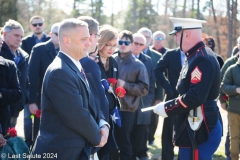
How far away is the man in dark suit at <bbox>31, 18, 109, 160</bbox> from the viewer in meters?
2.93

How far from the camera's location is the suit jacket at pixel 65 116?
2926 millimetres

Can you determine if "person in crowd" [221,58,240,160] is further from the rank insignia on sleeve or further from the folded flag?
the folded flag

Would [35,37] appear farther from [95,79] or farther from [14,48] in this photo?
[95,79]

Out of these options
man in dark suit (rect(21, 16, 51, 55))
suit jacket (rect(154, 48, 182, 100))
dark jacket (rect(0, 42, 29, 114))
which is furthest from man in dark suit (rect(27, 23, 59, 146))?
man in dark suit (rect(21, 16, 51, 55))

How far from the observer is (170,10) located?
38.5 meters

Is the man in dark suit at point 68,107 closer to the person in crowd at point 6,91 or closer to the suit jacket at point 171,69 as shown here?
the person in crowd at point 6,91

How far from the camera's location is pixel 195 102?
4121 millimetres

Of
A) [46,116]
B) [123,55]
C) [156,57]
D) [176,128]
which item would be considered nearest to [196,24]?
[176,128]

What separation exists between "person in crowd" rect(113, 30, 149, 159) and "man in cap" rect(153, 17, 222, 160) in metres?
1.46

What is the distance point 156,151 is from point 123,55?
2534mm

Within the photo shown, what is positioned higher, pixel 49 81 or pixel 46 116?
pixel 49 81

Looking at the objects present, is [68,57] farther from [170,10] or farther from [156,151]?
[170,10]

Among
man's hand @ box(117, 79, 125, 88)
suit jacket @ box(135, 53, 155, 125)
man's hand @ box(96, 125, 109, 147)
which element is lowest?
suit jacket @ box(135, 53, 155, 125)

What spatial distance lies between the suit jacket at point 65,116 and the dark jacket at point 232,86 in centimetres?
366
